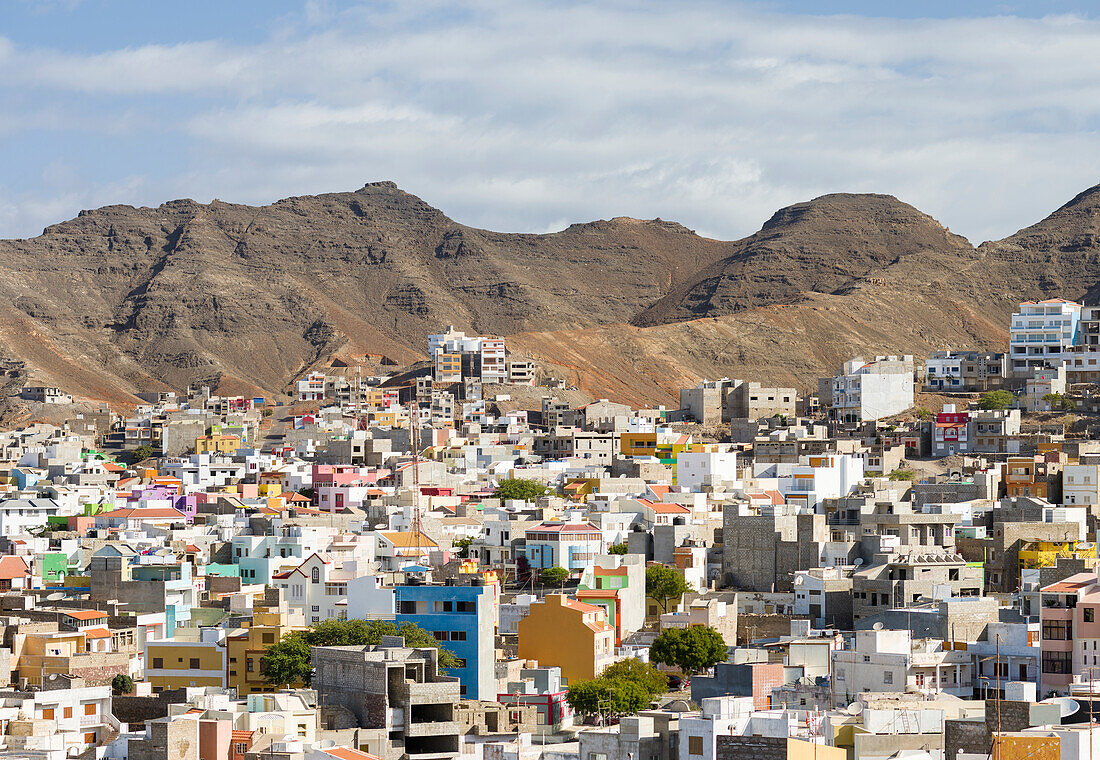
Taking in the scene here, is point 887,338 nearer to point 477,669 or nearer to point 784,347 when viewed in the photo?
point 784,347

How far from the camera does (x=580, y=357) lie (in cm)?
Answer: 14125

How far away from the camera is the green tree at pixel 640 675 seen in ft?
123

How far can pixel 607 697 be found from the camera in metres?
36.5

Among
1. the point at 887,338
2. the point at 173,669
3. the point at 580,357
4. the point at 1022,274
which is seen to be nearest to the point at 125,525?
the point at 173,669

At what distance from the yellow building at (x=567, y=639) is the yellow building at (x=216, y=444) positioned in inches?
2190

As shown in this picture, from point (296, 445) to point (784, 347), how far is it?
2278 inches

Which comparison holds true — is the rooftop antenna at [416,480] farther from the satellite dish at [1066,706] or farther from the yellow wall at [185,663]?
the satellite dish at [1066,706]

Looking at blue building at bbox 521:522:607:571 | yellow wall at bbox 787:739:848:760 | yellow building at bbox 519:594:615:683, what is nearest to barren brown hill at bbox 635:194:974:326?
blue building at bbox 521:522:607:571

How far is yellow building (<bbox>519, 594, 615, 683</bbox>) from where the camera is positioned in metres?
40.2

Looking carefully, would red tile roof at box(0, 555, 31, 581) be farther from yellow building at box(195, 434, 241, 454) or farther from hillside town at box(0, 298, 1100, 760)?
yellow building at box(195, 434, 241, 454)

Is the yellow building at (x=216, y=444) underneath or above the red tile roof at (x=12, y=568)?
above

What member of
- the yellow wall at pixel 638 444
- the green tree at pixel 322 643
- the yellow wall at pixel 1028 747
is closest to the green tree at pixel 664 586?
the green tree at pixel 322 643

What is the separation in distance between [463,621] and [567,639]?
2.68 meters

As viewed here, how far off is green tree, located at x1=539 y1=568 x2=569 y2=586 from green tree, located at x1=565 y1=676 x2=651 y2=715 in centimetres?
1061
